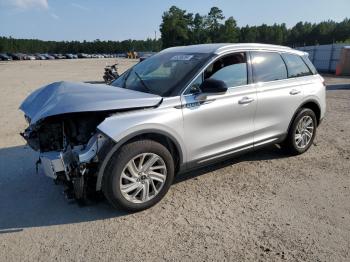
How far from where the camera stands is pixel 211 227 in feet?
12.6

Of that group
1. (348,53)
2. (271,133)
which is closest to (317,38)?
(348,53)

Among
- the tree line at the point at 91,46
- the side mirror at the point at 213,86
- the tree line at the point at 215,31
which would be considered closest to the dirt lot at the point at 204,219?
the side mirror at the point at 213,86

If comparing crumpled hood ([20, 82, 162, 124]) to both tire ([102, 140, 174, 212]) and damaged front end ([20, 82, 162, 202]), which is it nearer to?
damaged front end ([20, 82, 162, 202])

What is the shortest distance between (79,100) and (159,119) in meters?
0.89

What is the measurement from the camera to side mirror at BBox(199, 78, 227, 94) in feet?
14.3

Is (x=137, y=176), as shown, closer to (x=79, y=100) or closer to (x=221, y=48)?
(x=79, y=100)

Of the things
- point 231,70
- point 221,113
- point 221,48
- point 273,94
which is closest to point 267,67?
point 273,94

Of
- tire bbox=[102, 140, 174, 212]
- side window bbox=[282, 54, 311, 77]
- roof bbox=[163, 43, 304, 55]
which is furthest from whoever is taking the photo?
side window bbox=[282, 54, 311, 77]

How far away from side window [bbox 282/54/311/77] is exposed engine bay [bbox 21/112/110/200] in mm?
3210

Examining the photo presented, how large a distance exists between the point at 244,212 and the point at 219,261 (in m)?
1.01

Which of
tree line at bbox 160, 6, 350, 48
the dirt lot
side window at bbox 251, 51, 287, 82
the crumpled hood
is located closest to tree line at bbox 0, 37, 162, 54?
tree line at bbox 160, 6, 350, 48

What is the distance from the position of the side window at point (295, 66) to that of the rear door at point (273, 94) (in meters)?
0.05

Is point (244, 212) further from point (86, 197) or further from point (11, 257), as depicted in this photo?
point (11, 257)

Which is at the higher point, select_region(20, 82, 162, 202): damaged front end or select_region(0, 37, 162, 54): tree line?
select_region(20, 82, 162, 202): damaged front end
